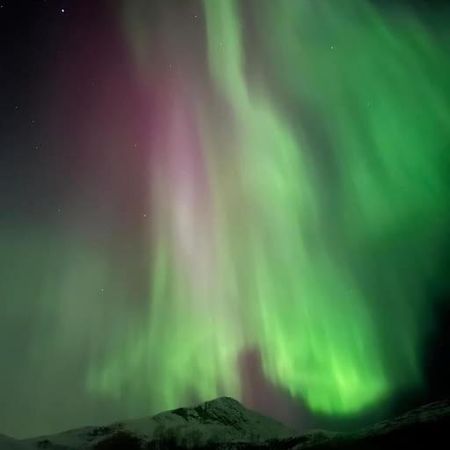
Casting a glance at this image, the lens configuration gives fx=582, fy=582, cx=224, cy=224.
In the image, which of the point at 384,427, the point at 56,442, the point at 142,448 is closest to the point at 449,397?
the point at 384,427

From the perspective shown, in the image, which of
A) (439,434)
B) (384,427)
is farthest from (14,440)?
(439,434)

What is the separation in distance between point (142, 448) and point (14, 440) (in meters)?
44.0

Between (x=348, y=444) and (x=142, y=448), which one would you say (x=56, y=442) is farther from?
(x=348, y=444)

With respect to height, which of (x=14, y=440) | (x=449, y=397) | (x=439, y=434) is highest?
(x=14, y=440)

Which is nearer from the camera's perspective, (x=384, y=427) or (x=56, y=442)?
(x=384, y=427)

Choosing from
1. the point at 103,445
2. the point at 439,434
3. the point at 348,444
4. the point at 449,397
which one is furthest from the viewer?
the point at 103,445

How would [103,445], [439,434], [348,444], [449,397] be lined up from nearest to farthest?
1. [439,434]
2. [348,444]
3. [449,397]
4. [103,445]

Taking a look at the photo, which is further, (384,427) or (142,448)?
(142,448)

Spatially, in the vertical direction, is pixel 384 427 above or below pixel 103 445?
below

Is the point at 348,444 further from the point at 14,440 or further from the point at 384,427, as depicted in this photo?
the point at 14,440

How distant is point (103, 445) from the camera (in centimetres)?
19688

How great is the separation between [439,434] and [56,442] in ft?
422

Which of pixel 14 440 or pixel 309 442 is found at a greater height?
pixel 14 440

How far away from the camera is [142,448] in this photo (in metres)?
200
